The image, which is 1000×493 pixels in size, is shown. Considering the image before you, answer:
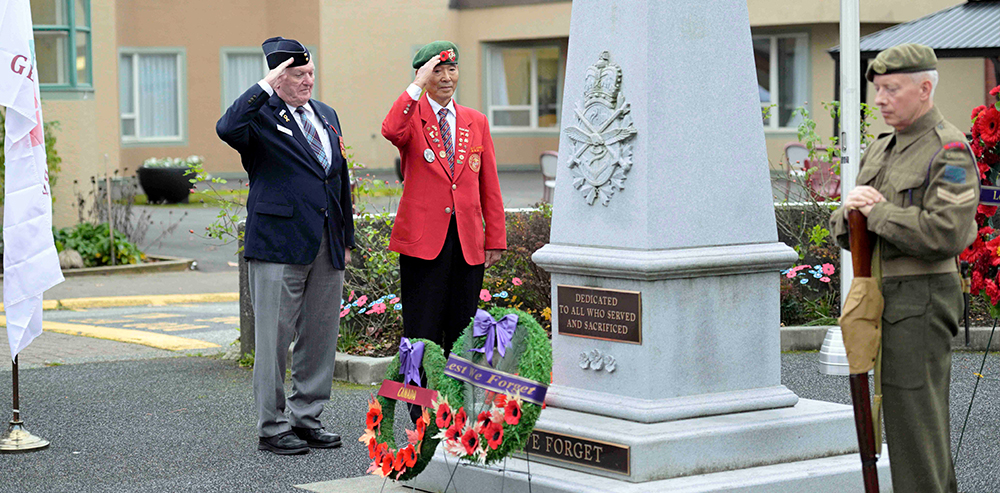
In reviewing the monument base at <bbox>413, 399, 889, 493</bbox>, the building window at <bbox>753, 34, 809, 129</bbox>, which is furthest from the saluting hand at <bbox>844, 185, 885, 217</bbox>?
the building window at <bbox>753, 34, 809, 129</bbox>

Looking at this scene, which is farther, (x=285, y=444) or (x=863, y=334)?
(x=285, y=444)

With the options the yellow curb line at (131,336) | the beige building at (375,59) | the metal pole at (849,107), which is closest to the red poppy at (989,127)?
the metal pole at (849,107)

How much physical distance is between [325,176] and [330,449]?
54.7 inches

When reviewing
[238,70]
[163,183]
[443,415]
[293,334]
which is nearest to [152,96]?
[238,70]

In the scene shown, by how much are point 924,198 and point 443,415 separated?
1982 mm

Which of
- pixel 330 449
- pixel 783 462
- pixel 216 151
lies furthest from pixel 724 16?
pixel 216 151

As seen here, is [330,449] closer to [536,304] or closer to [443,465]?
[443,465]

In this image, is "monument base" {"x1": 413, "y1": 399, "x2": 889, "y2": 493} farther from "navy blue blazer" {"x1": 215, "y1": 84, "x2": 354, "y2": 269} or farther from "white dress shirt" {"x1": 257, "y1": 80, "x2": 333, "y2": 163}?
"white dress shirt" {"x1": 257, "y1": 80, "x2": 333, "y2": 163}

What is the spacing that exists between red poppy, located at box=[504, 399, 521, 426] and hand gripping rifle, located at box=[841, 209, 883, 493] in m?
1.22

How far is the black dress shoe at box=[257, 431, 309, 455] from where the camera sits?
632 centimetres

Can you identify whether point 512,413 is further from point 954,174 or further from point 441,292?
point 954,174

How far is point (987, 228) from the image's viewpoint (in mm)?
5770

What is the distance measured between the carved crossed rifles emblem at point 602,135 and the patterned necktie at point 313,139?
5.11ft

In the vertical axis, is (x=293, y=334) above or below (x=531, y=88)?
below
